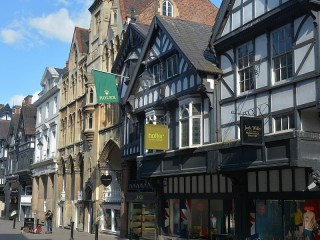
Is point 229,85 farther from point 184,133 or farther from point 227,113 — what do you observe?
point 184,133

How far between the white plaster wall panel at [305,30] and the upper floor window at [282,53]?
15.3 inches

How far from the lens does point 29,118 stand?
53.6m

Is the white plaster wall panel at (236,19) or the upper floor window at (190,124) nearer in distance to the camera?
the white plaster wall panel at (236,19)

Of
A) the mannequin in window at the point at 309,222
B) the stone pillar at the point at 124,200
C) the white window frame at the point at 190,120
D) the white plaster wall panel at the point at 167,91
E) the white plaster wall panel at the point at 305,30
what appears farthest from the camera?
the stone pillar at the point at 124,200

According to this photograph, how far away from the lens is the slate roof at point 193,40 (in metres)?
19.0

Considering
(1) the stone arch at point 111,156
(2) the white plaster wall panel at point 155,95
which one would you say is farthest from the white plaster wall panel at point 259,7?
(1) the stone arch at point 111,156

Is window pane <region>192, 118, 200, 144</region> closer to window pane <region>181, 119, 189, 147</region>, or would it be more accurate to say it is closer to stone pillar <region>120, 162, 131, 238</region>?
window pane <region>181, 119, 189, 147</region>

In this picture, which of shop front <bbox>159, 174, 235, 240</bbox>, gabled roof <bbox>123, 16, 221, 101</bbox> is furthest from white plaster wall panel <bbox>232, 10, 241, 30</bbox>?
shop front <bbox>159, 174, 235, 240</bbox>

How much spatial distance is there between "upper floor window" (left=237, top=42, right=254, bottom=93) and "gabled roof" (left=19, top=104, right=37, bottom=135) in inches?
1488

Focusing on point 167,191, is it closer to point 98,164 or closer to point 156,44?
point 156,44

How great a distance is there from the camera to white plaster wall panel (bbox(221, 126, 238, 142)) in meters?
17.8

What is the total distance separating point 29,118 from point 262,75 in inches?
1619

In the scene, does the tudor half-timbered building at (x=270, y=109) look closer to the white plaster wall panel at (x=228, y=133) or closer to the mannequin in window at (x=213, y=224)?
the white plaster wall panel at (x=228, y=133)

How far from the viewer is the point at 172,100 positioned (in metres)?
21.1
